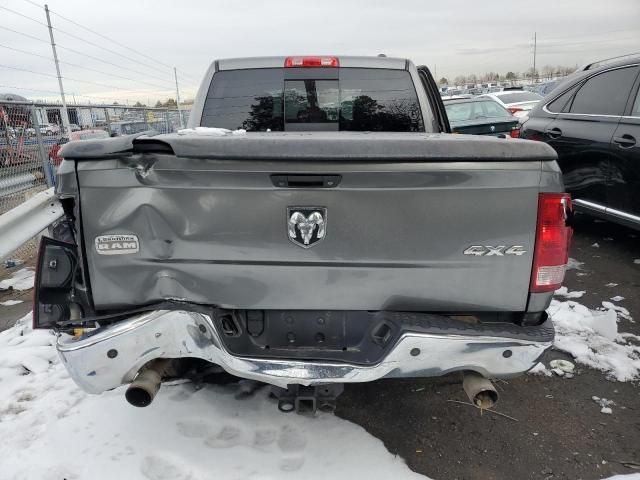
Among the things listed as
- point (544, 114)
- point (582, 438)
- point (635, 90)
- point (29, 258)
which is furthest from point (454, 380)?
point (29, 258)

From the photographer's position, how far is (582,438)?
274 cm

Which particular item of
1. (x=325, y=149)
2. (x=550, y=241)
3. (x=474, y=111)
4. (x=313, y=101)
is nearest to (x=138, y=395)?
(x=325, y=149)

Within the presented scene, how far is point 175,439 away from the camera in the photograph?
264cm

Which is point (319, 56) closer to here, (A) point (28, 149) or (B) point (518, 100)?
(A) point (28, 149)

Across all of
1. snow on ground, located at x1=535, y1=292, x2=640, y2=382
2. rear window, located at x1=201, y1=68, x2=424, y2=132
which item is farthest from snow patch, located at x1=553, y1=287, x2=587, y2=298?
rear window, located at x1=201, y1=68, x2=424, y2=132

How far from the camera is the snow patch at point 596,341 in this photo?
11.2 ft

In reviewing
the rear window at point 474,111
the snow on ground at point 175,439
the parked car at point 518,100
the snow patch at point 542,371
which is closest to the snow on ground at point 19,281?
the snow on ground at point 175,439

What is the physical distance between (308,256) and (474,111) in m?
9.97

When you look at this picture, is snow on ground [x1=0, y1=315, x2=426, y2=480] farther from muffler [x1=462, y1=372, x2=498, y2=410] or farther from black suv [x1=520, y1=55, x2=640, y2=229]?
black suv [x1=520, y1=55, x2=640, y2=229]

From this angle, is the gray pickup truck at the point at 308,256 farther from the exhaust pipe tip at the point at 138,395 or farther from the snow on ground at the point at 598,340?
the snow on ground at the point at 598,340

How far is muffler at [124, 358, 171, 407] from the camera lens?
2215 mm

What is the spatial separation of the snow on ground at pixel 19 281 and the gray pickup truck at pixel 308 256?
3290 millimetres

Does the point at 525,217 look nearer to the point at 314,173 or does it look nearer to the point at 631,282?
the point at 314,173

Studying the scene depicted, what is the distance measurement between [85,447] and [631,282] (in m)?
4.78
